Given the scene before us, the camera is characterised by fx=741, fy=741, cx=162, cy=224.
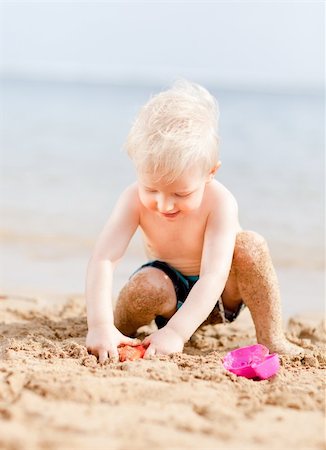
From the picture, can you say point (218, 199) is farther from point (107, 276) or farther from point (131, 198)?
point (107, 276)

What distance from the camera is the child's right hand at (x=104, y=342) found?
9.43ft

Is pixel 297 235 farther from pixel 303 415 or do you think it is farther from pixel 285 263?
pixel 303 415

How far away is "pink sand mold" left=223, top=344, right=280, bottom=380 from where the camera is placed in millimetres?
2725

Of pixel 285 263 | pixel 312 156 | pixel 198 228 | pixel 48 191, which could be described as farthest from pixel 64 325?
pixel 312 156

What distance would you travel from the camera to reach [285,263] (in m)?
5.41

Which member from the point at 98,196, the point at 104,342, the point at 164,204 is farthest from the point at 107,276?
the point at 98,196

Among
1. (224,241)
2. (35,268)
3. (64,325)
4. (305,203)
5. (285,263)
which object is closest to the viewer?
(224,241)

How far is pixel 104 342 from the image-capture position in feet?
9.62

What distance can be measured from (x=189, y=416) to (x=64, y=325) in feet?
5.30

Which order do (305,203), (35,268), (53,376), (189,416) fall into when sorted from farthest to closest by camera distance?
(305,203), (35,268), (53,376), (189,416)

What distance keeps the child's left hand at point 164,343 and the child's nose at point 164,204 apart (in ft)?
1.60

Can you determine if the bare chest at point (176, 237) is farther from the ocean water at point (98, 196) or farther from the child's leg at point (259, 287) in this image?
the ocean water at point (98, 196)

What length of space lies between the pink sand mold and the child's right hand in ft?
1.32

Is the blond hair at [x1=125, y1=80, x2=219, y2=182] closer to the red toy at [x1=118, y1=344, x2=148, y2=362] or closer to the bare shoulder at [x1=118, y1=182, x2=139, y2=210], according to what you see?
the bare shoulder at [x1=118, y1=182, x2=139, y2=210]
